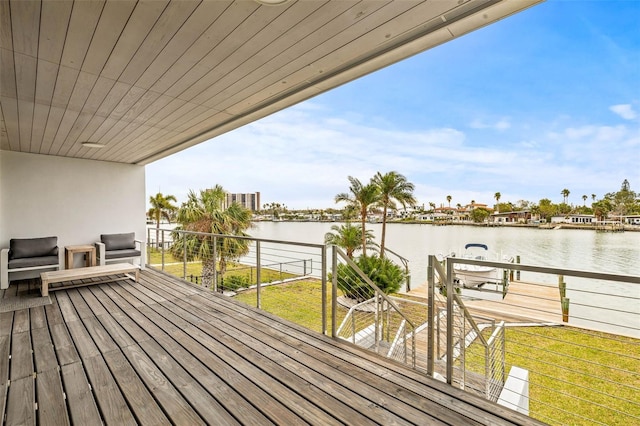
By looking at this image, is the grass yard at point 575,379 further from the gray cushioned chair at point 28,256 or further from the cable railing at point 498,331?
the gray cushioned chair at point 28,256

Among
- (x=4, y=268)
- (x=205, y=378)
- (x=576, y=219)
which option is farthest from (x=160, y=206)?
(x=576, y=219)

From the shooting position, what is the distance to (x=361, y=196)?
53.4ft

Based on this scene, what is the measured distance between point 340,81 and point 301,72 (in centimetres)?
35

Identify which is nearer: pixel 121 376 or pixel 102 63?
pixel 121 376

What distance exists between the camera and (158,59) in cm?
222

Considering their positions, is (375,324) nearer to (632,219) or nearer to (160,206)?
(632,219)

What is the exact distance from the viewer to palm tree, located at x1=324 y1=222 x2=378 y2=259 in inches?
577

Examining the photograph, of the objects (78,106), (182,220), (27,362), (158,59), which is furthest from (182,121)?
(182,220)

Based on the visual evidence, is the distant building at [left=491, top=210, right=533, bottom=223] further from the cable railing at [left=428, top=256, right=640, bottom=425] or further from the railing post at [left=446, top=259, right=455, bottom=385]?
the railing post at [left=446, top=259, right=455, bottom=385]

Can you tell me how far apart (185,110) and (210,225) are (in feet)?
30.6

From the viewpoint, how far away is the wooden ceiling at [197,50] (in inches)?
65.9

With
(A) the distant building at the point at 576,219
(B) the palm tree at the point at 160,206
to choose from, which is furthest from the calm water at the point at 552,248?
(B) the palm tree at the point at 160,206

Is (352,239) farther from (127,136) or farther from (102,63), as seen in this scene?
(102,63)

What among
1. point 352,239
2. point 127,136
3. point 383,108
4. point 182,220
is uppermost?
point 383,108
